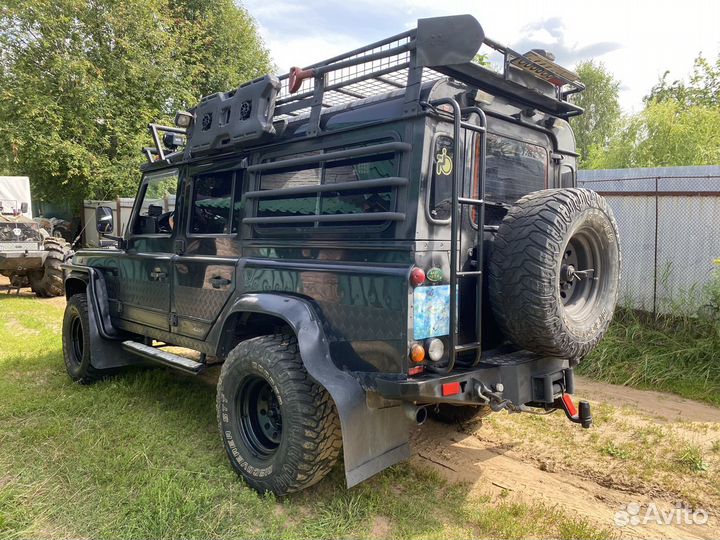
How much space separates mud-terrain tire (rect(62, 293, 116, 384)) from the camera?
509 centimetres

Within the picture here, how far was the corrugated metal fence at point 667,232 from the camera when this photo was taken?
20.7 ft

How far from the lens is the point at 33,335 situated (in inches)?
290

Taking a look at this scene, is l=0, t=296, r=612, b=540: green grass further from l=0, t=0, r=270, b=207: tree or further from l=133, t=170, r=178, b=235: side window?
l=0, t=0, r=270, b=207: tree

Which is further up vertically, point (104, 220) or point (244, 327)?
point (104, 220)

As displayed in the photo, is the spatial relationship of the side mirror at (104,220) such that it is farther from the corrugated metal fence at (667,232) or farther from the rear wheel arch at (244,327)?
the corrugated metal fence at (667,232)

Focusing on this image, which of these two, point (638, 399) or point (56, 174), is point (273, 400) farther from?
point (56, 174)

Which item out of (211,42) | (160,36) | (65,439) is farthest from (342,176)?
(211,42)

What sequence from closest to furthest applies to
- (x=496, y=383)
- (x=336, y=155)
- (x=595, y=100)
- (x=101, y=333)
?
(x=496, y=383), (x=336, y=155), (x=101, y=333), (x=595, y=100)

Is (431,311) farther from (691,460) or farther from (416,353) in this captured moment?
(691,460)

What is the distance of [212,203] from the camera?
13.3 ft

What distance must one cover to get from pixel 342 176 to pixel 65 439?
2887mm

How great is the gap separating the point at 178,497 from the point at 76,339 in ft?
10.8

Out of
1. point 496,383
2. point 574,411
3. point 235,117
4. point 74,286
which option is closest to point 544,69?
point 496,383

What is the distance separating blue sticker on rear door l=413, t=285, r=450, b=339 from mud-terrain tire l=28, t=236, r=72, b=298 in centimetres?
1039
